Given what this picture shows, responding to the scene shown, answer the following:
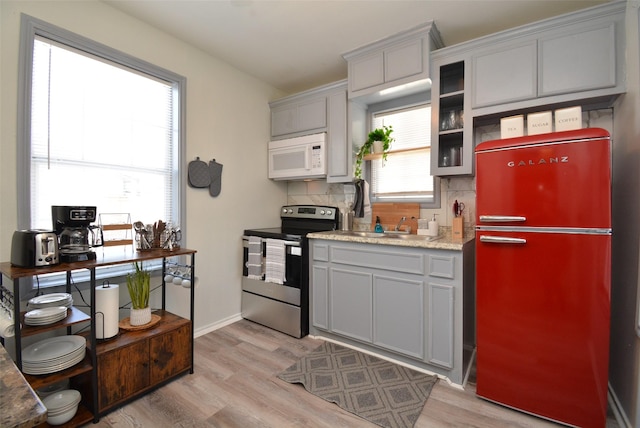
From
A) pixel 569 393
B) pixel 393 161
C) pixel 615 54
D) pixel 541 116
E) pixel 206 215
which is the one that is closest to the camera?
pixel 569 393

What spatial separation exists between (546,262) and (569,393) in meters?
0.74

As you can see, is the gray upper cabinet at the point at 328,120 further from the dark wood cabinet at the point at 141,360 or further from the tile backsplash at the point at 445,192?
the dark wood cabinet at the point at 141,360

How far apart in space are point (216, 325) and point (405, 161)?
255cm

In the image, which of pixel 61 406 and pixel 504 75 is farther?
pixel 504 75

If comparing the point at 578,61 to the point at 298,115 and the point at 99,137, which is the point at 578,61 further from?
the point at 99,137

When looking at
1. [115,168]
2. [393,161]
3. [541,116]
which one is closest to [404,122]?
[393,161]

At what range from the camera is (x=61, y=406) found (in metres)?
1.55

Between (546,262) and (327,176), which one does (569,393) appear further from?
(327,176)

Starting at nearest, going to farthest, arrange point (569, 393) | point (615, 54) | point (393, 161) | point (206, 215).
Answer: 1. point (569, 393)
2. point (615, 54)
3. point (206, 215)
4. point (393, 161)

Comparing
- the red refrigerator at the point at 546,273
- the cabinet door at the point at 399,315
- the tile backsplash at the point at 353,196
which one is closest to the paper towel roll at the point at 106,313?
the cabinet door at the point at 399,315

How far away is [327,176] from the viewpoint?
121 inches

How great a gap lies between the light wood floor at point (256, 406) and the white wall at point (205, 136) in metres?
0.82

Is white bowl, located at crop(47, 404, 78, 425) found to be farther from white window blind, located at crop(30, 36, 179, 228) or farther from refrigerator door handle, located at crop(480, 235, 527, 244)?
refrigerator door handle, located at crop(480, 235, 527, 244)

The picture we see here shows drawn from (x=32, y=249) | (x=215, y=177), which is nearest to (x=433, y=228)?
(x=215, y=177)
